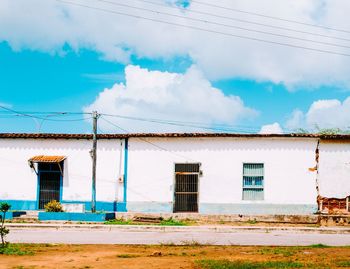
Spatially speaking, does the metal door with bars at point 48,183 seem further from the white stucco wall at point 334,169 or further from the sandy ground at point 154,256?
the white stucco wall at point 334,169

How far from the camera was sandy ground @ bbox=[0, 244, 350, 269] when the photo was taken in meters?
10.2

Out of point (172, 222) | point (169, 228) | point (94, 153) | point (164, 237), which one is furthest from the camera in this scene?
point (94, 153)

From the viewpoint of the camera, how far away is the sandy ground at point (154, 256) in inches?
401

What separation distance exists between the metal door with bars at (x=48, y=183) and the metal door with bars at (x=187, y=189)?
5999 mm

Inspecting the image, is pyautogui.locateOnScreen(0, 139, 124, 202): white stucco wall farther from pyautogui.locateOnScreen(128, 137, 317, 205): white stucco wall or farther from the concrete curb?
the concrete curb

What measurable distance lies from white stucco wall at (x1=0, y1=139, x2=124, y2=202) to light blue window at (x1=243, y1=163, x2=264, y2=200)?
6185 mm

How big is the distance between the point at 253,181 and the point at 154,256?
1339 centimetres

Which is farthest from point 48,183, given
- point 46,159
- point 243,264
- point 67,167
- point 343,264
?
point 343,264

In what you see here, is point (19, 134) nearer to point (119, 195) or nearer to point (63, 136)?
point (63, 136)

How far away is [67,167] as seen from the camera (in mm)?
25250

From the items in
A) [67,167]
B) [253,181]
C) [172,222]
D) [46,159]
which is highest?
[46,159]

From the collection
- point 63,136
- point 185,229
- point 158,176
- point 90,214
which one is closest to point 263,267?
point 185,229

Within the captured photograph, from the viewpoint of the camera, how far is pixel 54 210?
76.1 ft

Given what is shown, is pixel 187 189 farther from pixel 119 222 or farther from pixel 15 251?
pixel 15 251
